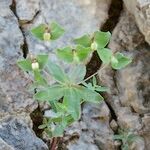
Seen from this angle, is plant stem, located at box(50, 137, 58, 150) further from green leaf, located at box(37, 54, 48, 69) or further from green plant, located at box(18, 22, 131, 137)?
green leaf, located at box(37, 54, 48, 69)

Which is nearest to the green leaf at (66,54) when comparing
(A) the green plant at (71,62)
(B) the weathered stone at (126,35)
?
(A) the green plant at (71,62)

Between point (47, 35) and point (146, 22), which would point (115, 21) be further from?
point (47, 35)

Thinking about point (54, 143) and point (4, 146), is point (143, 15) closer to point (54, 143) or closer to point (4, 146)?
point (54, 143)

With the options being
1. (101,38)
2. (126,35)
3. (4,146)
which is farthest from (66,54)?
(126,35)

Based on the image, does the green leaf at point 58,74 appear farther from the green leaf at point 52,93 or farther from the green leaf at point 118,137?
the green leaf at point 118,137

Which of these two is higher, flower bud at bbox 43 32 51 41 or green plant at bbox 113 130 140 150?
flower bud at bbox 43 32 51 41

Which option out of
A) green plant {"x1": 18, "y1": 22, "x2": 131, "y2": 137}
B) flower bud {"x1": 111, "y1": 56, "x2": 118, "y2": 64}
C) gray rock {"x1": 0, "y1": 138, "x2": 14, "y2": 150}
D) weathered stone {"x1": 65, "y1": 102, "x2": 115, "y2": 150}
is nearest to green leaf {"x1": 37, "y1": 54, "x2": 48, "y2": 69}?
green plant {"x1": 18, "y1": 22, "x2": 131, "y2": 137}

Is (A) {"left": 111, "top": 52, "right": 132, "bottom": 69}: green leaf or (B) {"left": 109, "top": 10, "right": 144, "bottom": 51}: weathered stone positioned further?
(B) {"left": 109, "top": 10, "right": 144, "bottom": 51}: weathered stone

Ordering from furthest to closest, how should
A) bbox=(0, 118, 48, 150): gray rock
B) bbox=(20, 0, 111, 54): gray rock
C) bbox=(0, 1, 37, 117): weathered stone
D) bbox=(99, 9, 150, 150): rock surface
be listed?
1. bbox=(20, 0, 111, 54): gray rock
2. bbox=(99, 9, 150, 150): rock surface
3. bbox=(0, 1, 37, 117): weathered stone
4. bbox=(0, 118, 48, 150): gray rock
